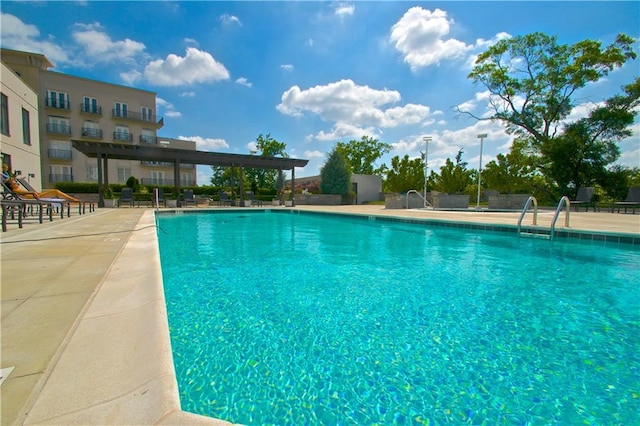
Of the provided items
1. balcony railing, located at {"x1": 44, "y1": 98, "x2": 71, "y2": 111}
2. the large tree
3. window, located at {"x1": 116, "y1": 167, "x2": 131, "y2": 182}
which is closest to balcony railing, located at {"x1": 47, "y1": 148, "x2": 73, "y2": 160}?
window, located at {"x1": 116, "y1": 167, "x2": 131, "y2": 182}

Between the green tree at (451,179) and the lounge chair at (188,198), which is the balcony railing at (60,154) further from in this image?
the green tree at (451,179)

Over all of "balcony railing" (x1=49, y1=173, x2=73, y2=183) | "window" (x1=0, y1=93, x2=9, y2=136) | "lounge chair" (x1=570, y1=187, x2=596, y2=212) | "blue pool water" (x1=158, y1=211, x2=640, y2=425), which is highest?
"window" (x1=0, y1=93, x2=9, y2=136)

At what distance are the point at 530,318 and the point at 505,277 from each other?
156 centimetres

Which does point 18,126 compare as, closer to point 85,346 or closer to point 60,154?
point 85,346

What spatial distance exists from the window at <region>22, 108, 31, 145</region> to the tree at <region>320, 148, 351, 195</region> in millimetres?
17369

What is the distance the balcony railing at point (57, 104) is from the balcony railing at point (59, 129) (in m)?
1.61

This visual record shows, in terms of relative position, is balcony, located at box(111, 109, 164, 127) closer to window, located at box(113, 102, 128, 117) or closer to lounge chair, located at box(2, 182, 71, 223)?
window, located at box(113, 102, 128, 117)

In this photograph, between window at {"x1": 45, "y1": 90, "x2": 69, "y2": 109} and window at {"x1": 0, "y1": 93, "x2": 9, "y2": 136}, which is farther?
window at {"x1": 45, "y1": 90, "x2": 69, "y2": 109}

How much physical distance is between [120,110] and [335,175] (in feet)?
75.9

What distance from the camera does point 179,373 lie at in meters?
1.90

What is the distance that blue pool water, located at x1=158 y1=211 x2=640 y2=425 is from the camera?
1.70m

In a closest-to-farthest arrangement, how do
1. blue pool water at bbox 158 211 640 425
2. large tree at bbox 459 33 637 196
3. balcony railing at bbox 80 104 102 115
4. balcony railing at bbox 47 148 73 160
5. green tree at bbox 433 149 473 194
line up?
blue pool water at bbox 158 211 640 425, large tree at bbox 459 33 637 196, balcony railing at bbox 47 148 73 160, green tree at bbox 433 149 473 194, balcony railing at bbox 80 104 102 115

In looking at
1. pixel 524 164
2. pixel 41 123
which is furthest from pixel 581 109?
pixel 41 123

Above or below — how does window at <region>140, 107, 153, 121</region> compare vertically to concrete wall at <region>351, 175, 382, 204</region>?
above
